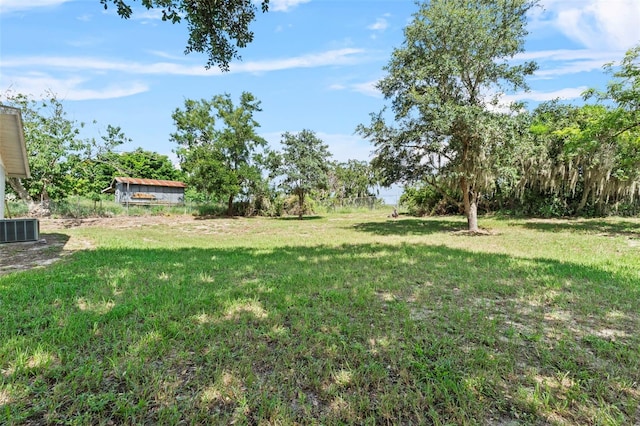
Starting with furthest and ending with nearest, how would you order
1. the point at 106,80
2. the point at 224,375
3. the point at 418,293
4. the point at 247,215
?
1. the point at 247,215
2. the point at 106,80
3. the point at 418,293
4. the point at 224,375

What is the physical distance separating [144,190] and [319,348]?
1266 inches

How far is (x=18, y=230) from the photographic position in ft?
27.5

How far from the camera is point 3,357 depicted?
2180mm

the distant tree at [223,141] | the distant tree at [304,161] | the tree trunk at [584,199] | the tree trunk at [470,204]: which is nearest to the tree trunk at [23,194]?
the distant tree at [223,141]

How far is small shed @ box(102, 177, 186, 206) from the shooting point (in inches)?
1128

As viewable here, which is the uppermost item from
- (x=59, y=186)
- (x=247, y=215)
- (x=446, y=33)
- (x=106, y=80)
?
(x=446, y=33)

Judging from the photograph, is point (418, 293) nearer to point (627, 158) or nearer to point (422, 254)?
point (422, 254)

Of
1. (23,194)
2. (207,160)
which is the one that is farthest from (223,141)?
(23,194)

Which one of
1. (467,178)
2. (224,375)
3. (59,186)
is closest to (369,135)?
(467,178)

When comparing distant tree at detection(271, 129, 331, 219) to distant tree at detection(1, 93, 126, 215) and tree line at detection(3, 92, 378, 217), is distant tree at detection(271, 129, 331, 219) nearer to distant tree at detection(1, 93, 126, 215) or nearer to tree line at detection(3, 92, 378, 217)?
tree line at detection(3, 92, 378, 217)

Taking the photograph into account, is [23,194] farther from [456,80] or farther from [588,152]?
[588,152]

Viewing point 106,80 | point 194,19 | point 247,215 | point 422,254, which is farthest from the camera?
point 247,215

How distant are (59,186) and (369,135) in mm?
16743

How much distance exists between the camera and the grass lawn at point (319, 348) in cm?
174
